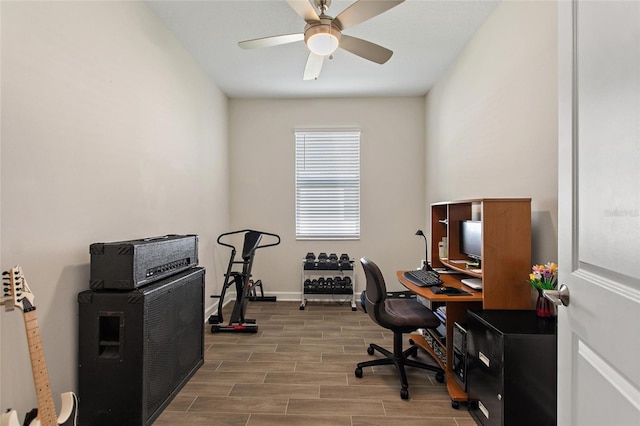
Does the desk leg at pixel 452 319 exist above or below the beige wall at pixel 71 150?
below

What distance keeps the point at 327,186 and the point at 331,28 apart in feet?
8.85

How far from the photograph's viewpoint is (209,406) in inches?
82.7

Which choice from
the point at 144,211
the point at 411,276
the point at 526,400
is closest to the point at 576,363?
the point at 526,400

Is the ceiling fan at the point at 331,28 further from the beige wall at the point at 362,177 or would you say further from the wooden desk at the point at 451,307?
the beige wall at the point at 362,177

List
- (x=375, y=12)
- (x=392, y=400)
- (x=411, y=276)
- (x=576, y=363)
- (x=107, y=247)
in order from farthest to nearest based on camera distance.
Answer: (x=411, y=276)
(x=392, y=400)
(x=375, y=12)
(x=107, y=247)
(x=576, y=363)

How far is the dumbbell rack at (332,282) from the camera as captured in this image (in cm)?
430

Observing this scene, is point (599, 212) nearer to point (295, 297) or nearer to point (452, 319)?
point (452, 319)

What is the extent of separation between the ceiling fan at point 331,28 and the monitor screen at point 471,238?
153 centimetres

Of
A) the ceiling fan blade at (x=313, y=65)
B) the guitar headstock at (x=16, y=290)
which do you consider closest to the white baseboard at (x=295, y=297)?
the ceiling fan blade at (x=313, y=65)

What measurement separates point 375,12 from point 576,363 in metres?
2.08

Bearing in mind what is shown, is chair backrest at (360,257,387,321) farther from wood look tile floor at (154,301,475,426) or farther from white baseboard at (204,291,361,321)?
white baseboard at (204,291,361,321)

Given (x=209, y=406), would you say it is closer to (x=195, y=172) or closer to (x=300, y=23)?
(x=195, y=172)

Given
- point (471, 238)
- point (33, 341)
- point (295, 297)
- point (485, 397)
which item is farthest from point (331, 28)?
point (295, 297)

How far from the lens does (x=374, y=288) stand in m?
2.30
